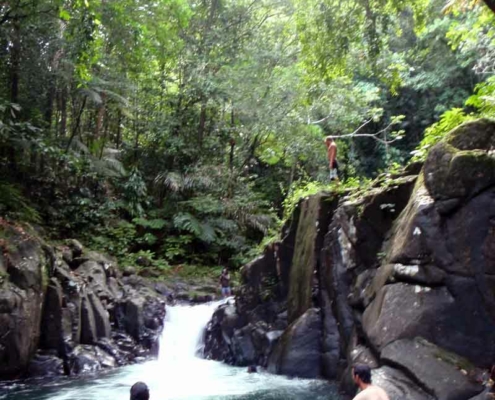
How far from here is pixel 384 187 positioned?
37.0ft

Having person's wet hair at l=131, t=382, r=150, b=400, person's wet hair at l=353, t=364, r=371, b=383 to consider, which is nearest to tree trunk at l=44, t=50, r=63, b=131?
person's wet hair at l=353, t=364, r=371, b=383

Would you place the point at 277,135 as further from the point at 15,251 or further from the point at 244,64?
the point at 15,251

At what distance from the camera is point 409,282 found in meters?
8.98

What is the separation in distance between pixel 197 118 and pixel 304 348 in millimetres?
15103

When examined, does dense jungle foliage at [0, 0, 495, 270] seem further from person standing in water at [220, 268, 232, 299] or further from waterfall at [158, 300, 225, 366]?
waterfall at [158, 300, 225, 366]

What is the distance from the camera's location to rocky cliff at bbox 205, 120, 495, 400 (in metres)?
8.16

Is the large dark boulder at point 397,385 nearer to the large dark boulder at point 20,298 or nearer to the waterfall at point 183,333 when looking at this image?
the large dark boulder at point 20,298

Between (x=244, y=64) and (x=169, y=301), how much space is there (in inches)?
425

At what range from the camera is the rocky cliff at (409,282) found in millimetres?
8156

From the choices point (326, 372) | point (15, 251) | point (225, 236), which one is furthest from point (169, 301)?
point (326, 372)

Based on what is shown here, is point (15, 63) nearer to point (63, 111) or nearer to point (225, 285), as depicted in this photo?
point (63, 111)

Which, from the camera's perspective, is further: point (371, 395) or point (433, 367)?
point (433, 367)

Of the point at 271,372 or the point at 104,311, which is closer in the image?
the point at 271,372

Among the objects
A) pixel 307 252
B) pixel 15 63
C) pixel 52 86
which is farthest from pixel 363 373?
pixel 52 86
